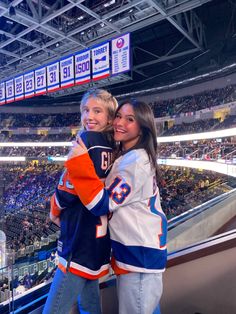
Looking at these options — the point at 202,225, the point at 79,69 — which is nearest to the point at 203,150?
the point at 79,69

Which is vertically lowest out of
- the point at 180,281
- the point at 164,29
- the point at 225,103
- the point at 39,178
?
the point at 39,178

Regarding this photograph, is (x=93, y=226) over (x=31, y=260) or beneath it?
over

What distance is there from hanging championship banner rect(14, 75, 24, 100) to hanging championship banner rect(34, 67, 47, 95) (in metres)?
0.71

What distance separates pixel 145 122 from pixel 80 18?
8.29m

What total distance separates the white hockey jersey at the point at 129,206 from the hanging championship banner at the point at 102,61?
5.12 meters

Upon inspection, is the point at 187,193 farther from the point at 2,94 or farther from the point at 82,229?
the point at 2,94

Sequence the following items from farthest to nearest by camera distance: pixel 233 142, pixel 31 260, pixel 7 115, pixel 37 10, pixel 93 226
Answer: pixel 7 115
pixel 233 142
pixel 37 10
pixel 31 260
pixel 93 226

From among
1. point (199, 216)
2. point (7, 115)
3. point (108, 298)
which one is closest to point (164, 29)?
point (199, 216)

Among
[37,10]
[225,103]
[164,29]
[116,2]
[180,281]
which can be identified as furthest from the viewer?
[225,103]

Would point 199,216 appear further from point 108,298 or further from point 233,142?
point 233,142

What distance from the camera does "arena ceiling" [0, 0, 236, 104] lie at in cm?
721

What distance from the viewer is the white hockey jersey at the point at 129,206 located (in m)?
0.85

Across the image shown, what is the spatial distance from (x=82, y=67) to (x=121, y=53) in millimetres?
1124

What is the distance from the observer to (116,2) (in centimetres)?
717
